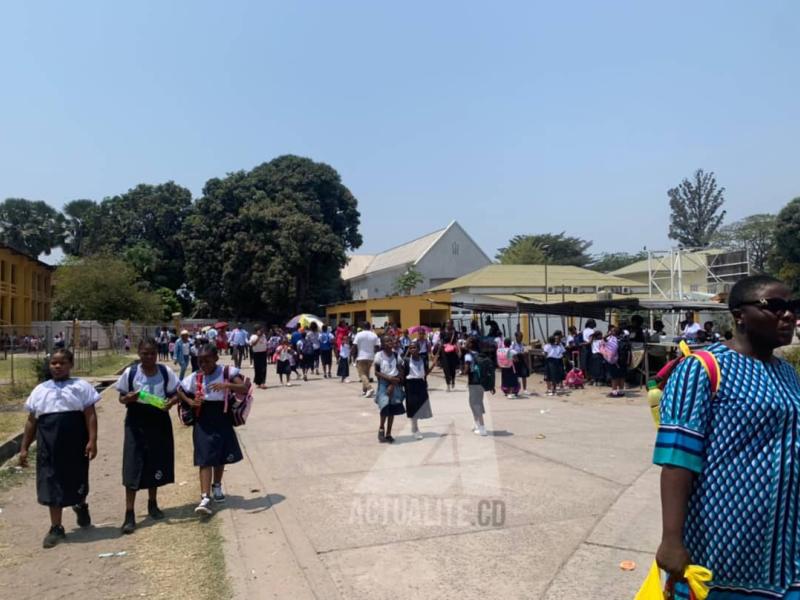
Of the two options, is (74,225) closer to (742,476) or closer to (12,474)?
(12,474)

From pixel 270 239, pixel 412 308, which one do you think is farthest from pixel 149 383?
pixel 270 239

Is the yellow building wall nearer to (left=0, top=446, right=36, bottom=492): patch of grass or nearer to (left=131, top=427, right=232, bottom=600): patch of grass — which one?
(left=0, top=446, right=36, bottom=492): patch of grass

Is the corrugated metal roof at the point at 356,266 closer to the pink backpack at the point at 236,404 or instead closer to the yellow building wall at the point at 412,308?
the yellow building wall at the point at 412,308

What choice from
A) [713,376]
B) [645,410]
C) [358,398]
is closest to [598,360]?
[645,410]

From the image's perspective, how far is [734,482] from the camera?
223 centimetres

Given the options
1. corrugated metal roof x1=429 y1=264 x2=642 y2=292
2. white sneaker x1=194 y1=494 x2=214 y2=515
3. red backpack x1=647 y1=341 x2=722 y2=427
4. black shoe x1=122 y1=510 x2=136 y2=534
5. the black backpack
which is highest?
corrugated metal roof x1=429 y1=264 x2=642 y2=292

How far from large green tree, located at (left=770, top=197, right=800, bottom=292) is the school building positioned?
45.0 metres

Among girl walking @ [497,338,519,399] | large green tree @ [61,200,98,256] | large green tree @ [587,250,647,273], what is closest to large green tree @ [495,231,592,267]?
large green tree @ [587,250,647,273]

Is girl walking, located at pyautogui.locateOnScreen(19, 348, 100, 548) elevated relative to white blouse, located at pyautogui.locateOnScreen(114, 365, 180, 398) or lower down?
lower down

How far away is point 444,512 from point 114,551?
2.70 m

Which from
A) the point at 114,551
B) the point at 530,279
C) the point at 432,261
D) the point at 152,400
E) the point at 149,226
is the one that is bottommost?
the point at 114,551

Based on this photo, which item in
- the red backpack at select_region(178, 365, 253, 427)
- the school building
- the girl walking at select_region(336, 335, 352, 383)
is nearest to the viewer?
the red backpack at select_region(178, 365, 253, 427)

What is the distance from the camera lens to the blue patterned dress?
222 centimetres

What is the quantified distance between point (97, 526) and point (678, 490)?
18.3ft
